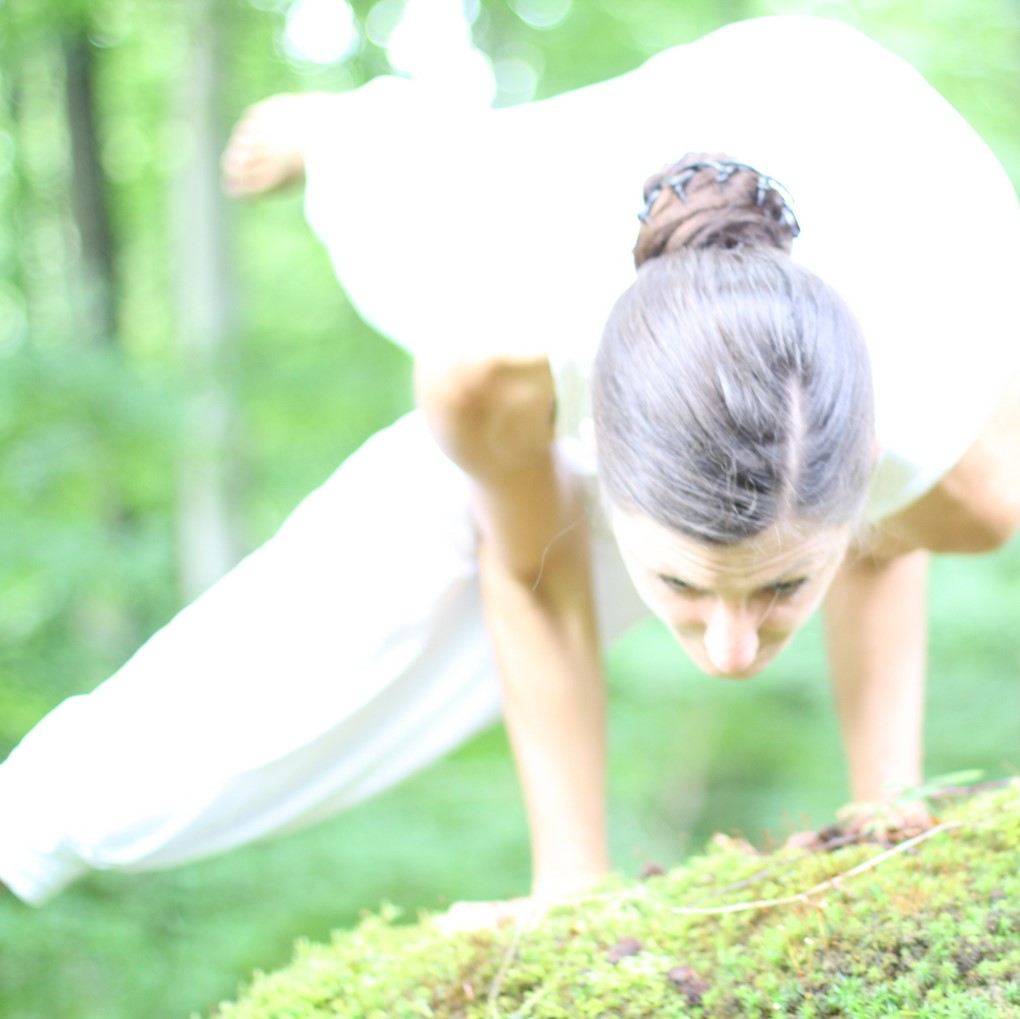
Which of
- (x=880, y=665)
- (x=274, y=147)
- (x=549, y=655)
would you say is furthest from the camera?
(x=274, y=147)

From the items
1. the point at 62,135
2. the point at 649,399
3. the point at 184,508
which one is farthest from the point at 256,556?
Result: the point at 62,135

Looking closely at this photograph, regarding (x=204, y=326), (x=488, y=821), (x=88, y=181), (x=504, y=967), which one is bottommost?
(x=488, y=821)

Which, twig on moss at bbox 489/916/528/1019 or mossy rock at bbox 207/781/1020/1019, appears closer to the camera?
mossy rock at bbox 207/781/1020/1019

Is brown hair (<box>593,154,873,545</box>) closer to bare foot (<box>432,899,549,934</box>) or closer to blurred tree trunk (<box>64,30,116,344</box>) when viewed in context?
bare foot (<box>432,899,549,934</box>)

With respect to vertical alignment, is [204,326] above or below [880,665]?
above

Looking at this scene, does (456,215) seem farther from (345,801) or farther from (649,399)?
(345,801)

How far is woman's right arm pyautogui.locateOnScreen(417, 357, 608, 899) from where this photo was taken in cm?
158

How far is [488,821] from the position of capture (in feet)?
13.8

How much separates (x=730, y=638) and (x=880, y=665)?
70 cm

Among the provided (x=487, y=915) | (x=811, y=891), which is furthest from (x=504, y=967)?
(x=811, y=891)

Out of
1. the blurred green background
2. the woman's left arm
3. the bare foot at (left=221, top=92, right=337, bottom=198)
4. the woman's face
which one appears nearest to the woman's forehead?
the woman's face

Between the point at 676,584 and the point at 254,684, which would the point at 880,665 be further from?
the point at 254,684

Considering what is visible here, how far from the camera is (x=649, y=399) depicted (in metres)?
1.17

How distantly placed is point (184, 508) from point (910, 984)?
11.3 feet
